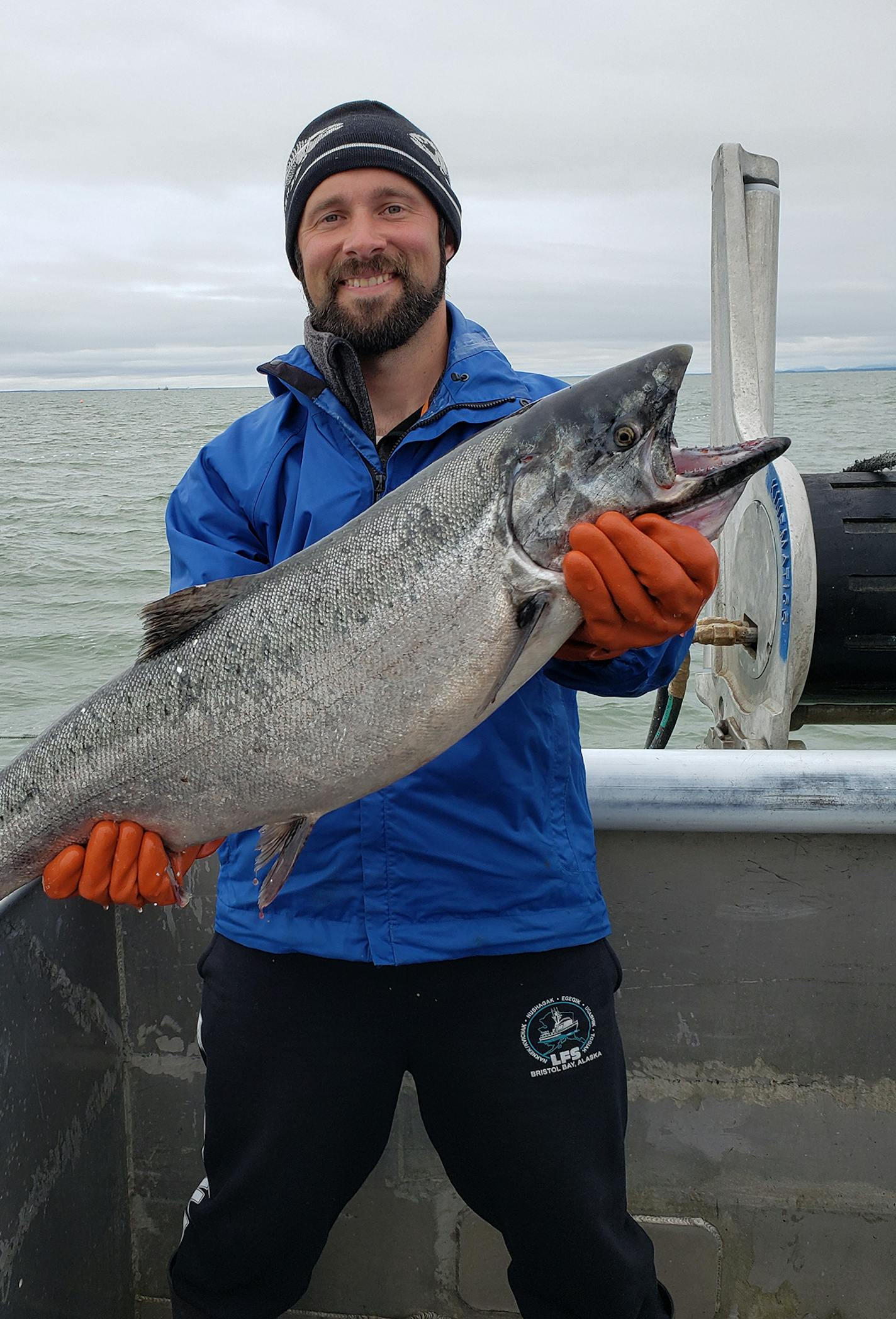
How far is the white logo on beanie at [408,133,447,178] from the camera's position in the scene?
3086mm

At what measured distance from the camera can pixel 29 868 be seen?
8.09 feet

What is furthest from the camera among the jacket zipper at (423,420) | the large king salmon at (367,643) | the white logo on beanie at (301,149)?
the white logo on beanie at (301,149)

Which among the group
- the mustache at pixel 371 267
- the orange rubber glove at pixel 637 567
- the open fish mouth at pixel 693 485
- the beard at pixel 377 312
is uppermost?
the mustache at pixel 371 267

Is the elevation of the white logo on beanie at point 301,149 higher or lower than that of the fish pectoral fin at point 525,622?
higher

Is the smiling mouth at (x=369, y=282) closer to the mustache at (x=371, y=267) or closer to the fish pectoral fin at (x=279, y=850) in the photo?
the mustache at (x=371, y=267)

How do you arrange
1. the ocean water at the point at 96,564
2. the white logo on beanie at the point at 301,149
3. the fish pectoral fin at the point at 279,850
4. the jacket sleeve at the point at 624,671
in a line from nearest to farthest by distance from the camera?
the fish pectoral fin at the point at 279,850
the jacket sleeve at the point at 624,671
the white logo on beanie at the point at 301,149
the ocean water at the point at 96,564

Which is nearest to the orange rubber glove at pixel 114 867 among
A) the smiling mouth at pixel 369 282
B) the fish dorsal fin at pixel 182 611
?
the fish dorsal fin at pixel 182 611

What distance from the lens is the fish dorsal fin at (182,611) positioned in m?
2.40

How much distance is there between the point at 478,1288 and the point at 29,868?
190cm

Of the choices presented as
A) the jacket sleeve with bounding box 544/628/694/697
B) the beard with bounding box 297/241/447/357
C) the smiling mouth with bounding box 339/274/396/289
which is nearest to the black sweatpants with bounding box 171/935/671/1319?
the jacket sleeve with bounding box 544/628/694/697

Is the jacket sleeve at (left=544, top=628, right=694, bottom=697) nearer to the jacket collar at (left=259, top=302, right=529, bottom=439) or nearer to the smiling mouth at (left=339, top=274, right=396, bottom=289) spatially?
the jacket collar at (left=259, top=302, right=529, bottom=439)

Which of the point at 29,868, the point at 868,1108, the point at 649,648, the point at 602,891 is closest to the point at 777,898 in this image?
the point at 602,891

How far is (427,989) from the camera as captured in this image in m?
2.46

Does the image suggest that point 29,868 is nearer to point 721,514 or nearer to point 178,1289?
point 178,1289
